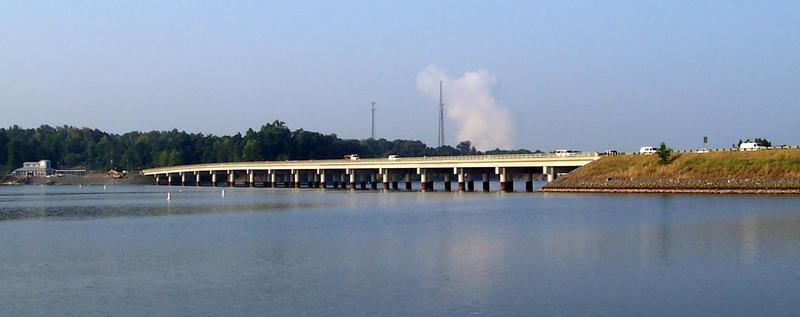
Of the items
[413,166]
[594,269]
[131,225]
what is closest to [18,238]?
[131,225]

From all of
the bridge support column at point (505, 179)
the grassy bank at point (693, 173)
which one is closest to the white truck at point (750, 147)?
the grassy bank at point (693, 173)

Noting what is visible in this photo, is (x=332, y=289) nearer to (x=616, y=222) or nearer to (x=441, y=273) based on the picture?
(x=441, y=273)

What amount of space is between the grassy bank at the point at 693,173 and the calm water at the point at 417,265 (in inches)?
1198

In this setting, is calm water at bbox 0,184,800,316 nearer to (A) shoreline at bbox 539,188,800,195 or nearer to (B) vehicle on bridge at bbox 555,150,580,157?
(A) shoreline at bbox 539,188,800,195

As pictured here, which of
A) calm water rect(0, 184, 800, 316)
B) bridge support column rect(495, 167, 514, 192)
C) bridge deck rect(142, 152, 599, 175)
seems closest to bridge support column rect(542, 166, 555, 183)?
bridge deck rect(142, 152, 599, 175)

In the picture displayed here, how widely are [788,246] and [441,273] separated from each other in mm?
19101

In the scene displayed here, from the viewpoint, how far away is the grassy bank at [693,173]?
110 metres

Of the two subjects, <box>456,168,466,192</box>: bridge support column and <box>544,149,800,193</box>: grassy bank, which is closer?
<box>544,149,800,193</box>: grassy bank

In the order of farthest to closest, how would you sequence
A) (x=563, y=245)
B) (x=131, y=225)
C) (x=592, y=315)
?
1. (x=131, y=225)
2. (x=563, y=245)
3. (x=592, y=315)

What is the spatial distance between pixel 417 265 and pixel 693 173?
268 ft

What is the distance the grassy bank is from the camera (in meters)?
110

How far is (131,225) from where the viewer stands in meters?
77.1

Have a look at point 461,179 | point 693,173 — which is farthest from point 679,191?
point 461,179

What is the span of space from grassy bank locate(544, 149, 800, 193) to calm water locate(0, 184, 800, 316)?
30429 millimetres
